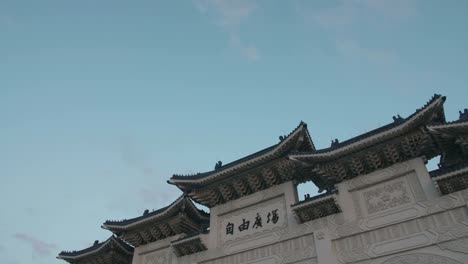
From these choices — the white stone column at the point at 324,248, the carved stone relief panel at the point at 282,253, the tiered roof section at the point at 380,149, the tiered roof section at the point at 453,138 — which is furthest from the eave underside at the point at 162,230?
the tiered roof section at the point at 453,138

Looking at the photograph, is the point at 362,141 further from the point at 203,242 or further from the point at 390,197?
the point at 203,242

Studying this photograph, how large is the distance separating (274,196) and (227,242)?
2.58 metres

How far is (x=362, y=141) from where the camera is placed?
12.3m

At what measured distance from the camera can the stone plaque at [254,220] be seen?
1390 centimetres

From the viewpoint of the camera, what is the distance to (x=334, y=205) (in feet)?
40.7

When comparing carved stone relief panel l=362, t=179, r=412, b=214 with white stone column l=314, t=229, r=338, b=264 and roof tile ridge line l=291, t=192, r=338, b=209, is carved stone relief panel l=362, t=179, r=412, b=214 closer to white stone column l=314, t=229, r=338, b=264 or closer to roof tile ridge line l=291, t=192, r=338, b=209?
roof tile ridge line l=291, t=192, r=338, b=209

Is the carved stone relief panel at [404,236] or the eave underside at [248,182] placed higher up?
the eave underside at [248,182]

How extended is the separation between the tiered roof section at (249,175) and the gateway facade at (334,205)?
0.04 metres

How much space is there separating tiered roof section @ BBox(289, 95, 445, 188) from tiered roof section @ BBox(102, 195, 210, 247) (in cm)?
583

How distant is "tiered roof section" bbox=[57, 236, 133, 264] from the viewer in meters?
17.9

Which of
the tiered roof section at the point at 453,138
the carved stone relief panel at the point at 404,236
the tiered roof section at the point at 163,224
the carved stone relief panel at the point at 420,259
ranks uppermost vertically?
the tiered roof section at the point at 163,224

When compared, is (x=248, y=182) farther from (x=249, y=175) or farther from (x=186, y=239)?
(x=186, y=239)

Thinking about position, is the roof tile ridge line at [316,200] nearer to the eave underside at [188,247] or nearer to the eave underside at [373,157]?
the eave underside at [373,157]

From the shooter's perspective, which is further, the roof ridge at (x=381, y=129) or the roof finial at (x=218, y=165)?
the roof finial at (x=218, y=165)
